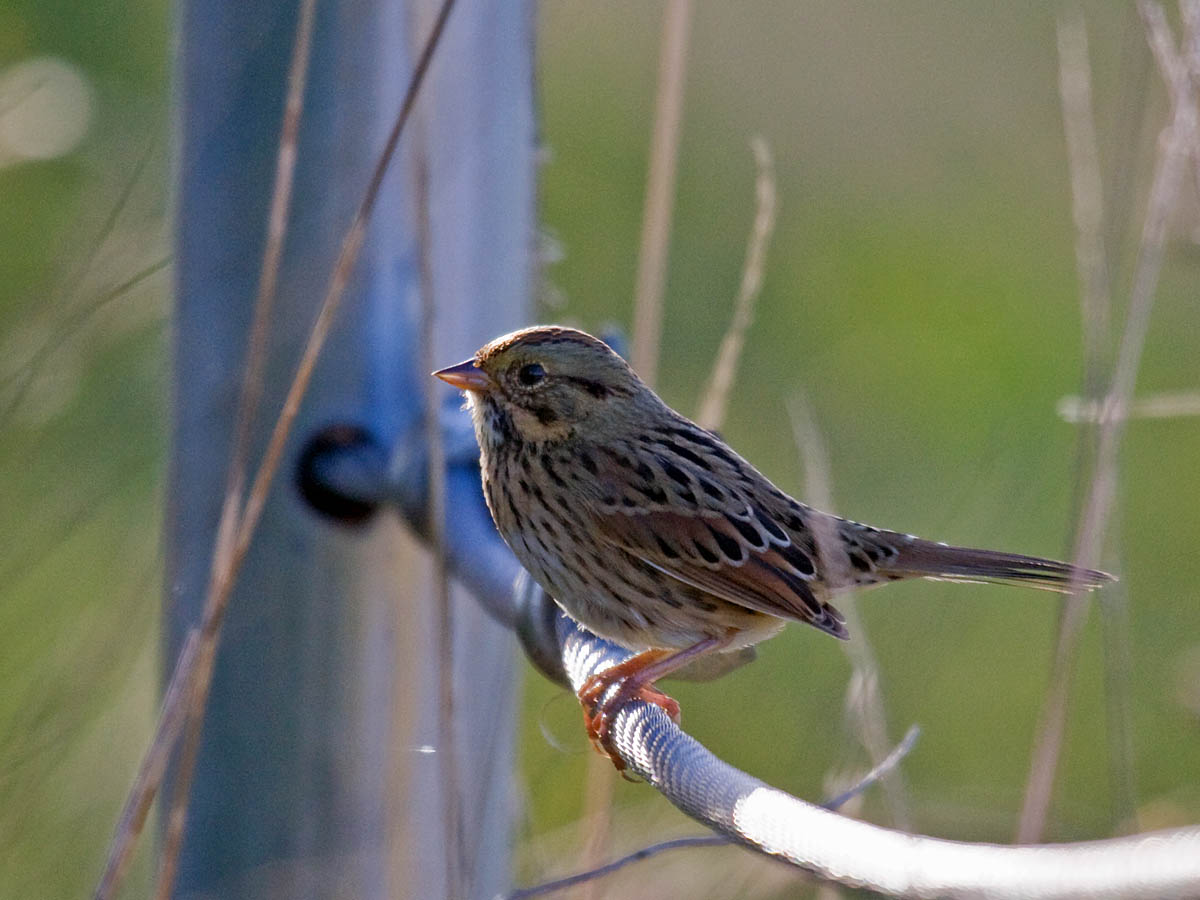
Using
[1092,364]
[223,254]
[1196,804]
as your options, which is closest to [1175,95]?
[1092,364]

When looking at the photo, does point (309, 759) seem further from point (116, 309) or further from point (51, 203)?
point (51, 203)

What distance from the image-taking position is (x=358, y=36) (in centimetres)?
213

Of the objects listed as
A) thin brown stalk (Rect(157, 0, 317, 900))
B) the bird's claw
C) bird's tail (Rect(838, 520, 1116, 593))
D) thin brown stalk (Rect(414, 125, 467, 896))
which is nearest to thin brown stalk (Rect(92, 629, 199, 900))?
thin brown stalk (Rect(157, 0, 317, 900))

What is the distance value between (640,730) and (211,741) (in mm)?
911

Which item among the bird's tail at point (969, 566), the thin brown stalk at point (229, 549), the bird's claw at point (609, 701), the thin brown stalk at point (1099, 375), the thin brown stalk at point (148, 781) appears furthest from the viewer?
the bird's tail at point (969, 566)

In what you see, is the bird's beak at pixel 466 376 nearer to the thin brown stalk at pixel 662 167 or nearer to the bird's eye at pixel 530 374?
the bird's eye at pixel 530 374

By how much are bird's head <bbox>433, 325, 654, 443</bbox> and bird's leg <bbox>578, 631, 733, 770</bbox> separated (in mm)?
407

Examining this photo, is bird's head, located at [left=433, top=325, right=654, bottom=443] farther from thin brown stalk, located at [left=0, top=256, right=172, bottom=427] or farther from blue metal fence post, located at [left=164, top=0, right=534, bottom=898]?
thin brown stalk, located at [left=0, top=256, right=172, bottom=427]

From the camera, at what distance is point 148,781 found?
1.69m

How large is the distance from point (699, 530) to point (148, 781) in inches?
43.8

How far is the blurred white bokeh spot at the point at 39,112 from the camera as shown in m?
2.74

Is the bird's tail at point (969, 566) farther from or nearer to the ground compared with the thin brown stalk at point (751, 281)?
nearer to the ground

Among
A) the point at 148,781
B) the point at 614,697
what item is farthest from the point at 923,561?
the point at 148,781

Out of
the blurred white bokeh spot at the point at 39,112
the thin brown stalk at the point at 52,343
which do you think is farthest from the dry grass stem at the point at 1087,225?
the blurred white bokeh spot at the point at 39,112
